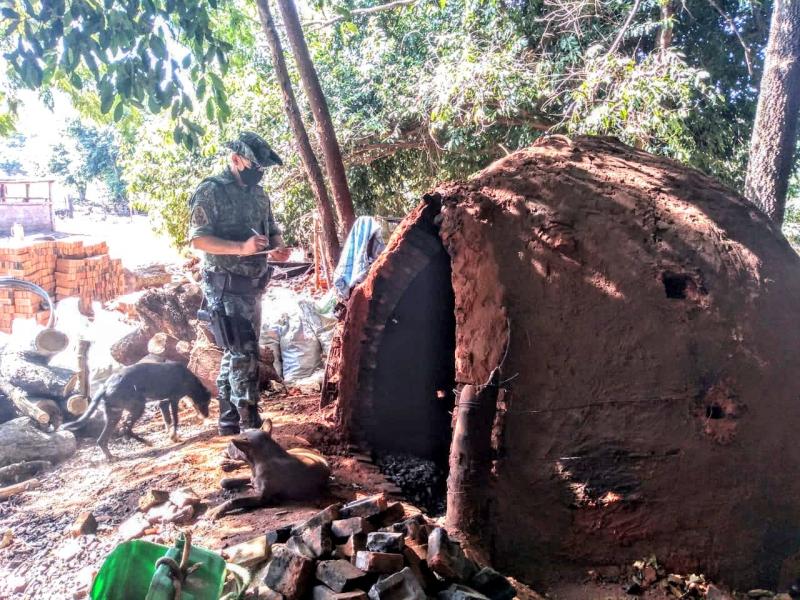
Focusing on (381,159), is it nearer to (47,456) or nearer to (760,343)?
(47,456)

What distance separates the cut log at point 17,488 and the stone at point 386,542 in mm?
3156

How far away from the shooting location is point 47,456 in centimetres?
482

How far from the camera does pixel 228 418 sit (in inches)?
189

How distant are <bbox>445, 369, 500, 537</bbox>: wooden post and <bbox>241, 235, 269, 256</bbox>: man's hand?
6.46ft

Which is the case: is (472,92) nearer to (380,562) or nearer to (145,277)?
(380,562)

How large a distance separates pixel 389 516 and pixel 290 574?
24.8 inches

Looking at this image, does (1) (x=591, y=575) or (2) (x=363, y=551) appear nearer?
(2) (x=363, y=551)

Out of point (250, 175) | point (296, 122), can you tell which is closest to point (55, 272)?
point (296, 122)

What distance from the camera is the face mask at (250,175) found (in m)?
4.54

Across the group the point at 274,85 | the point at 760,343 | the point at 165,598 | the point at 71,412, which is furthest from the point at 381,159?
the point at 165,598

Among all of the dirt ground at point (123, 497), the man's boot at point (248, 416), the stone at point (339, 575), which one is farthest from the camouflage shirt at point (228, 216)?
the stone at point (339, 575)

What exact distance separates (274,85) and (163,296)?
164 inches

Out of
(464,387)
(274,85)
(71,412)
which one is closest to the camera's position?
(464,387)

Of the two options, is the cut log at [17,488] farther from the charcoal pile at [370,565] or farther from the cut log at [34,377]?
the charcoal pile at [370,565]
